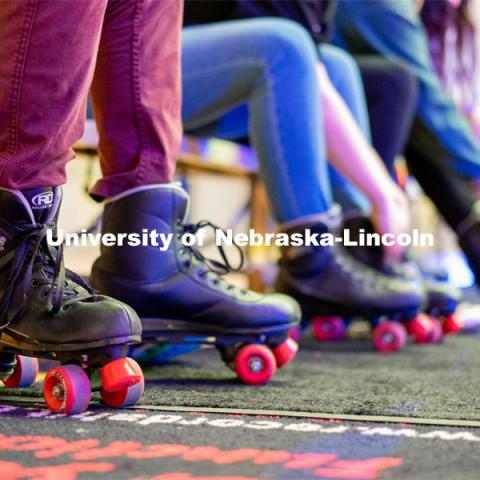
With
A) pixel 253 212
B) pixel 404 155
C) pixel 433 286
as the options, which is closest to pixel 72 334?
pixel 433 286

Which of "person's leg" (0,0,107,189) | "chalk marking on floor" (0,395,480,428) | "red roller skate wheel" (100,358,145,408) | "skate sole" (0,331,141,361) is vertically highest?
"person's leg" (0,0,107,189)

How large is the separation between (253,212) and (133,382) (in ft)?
5.33

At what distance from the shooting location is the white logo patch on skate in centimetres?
75

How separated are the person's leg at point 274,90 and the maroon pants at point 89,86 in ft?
1.18

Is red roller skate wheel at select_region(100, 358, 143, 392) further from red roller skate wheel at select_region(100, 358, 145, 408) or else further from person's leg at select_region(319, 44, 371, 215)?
person's leg at select_region(319, 44, 371, 215)

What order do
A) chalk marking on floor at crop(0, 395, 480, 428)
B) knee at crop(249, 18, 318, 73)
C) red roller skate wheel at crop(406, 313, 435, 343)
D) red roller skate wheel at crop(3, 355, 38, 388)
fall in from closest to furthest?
chalk marking on floor at crop(0, 395, 480, 428)
red roller skate wheel at crop(3, 355, 38, 388)
knee at crop(249, 18, 318, 73)
red roller skate wheel at crop(406, 313, 435, 343)

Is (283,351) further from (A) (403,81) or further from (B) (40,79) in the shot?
(A) (403,81)

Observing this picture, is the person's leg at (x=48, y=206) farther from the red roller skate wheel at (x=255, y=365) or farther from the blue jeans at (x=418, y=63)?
the blue jeans at (x=418, y=63)

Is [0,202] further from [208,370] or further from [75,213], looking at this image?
[75,213]

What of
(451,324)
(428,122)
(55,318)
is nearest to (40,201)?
(55,318)

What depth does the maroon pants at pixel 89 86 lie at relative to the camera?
0.71 meters

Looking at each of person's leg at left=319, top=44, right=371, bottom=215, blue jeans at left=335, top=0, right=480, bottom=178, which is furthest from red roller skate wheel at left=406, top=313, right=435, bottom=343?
blue jeans at left=335, top=0, right=480, bottom=178

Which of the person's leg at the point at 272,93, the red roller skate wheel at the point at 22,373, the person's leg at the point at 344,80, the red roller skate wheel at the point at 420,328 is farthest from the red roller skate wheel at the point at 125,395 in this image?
the person's leg at the point at 344,80

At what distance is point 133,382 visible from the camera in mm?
721
